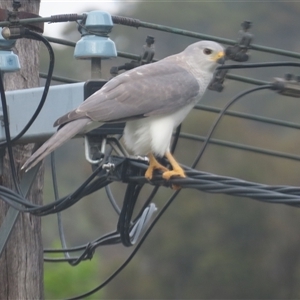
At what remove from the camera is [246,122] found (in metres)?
29.5

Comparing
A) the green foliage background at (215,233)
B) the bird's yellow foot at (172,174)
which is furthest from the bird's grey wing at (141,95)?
the green foliage background at (215,233)

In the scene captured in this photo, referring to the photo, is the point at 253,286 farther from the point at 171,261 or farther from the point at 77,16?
the point at 77,16

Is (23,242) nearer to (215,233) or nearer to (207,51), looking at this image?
(207,51)

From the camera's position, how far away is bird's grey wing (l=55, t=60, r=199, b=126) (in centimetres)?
428

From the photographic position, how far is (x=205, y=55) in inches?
196

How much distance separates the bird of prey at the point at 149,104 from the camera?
424 centimetres

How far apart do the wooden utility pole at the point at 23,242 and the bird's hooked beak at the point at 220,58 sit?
103 centimetres

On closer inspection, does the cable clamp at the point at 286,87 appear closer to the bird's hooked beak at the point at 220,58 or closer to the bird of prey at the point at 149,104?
the bird of prey at the point at 149,104

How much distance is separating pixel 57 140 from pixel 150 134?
63 centimetres

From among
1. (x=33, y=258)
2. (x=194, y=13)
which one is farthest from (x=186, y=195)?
(x=33, y=258)

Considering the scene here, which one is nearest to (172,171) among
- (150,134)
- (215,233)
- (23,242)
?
(150,134)

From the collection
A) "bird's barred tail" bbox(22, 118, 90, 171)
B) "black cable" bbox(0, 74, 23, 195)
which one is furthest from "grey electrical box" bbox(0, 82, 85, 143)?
"bird's barred tail" bbox(22, 118, 90, 171)

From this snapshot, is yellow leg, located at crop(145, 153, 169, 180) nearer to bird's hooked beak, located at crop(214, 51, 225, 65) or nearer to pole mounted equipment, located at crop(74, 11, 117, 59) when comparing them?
pole mounted equipment, located at crop(74, 11, 117, 59)

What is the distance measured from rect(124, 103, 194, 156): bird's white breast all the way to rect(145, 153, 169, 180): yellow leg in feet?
0.12
